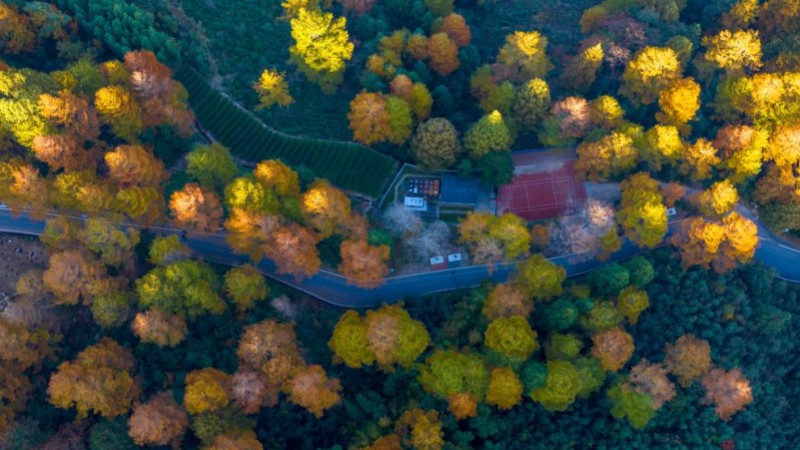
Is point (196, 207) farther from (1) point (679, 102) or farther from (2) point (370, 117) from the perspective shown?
(1) point (679, 102)

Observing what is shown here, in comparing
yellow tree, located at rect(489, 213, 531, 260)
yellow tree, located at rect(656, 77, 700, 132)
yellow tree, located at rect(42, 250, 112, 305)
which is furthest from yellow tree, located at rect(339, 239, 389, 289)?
yellow tree, located at rect(656, 77, 700, 132)

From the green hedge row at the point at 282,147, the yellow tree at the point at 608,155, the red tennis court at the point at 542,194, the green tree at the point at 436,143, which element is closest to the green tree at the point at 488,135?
the green tree at the point at 436,143

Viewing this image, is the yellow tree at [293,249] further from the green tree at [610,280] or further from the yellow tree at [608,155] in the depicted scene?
the yellow tree at [608,155]

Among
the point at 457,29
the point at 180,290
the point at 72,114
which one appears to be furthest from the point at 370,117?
the point at 72,114

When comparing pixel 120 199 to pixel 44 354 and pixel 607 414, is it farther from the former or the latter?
pixel 607 414

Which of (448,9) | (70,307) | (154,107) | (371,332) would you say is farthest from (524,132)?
(70,307)

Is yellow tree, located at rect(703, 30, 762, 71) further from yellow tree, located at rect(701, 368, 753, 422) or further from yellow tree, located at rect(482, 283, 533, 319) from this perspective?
yellow tree, located at rect(482, 283, 533, 319)
